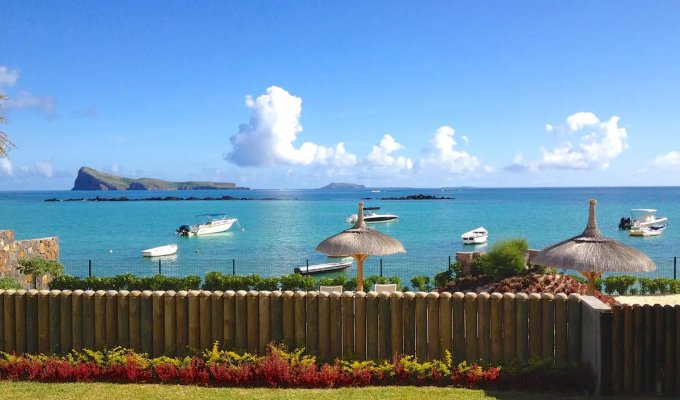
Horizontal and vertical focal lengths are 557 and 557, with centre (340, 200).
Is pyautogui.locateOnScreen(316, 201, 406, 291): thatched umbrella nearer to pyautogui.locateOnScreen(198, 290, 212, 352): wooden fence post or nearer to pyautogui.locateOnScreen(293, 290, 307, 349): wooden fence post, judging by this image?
pyautogui.locateOnScreen(293, 290, 307, 349): wooden fence post

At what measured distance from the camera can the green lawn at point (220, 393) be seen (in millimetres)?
6570

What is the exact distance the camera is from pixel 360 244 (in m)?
13.1

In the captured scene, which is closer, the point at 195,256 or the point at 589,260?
the point at 589,260

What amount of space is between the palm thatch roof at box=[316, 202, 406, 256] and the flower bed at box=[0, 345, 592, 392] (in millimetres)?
5538

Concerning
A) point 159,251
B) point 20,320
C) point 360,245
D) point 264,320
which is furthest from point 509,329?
point 159,251

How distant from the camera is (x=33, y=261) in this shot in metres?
19.2

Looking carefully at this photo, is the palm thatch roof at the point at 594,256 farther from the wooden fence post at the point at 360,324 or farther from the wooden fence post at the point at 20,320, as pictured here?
the wooden fence post at the point at 20,320

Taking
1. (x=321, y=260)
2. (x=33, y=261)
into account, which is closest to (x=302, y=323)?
(x=33, y=261)

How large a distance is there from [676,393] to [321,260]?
101 feet

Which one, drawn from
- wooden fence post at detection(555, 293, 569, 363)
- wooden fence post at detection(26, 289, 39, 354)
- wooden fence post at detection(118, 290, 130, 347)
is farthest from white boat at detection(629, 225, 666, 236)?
wooden fence post at detection(26, 289, 39, 354)

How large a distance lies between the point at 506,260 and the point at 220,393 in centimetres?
1038

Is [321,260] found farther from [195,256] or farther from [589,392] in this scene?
[589,392]

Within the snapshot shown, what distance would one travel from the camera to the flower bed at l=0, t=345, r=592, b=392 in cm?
705

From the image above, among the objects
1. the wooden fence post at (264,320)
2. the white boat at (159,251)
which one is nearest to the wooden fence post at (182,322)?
the wooden fence post at (264,320)
